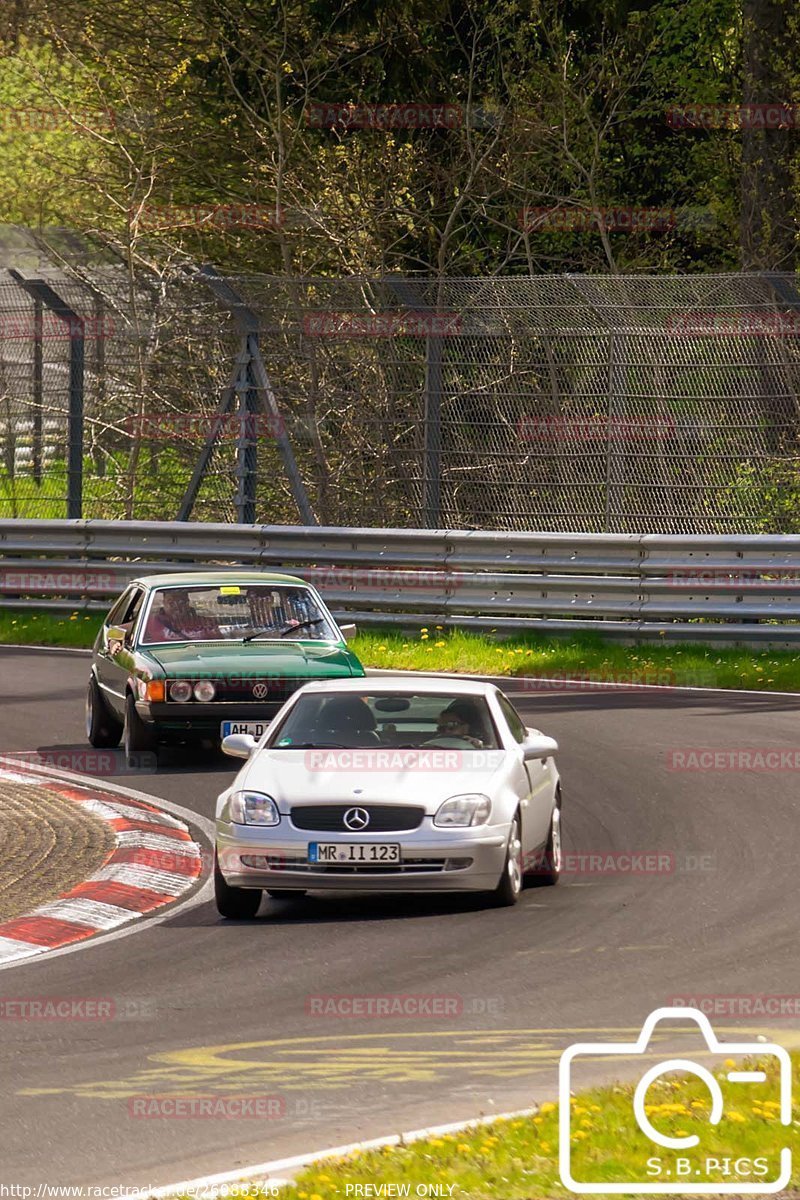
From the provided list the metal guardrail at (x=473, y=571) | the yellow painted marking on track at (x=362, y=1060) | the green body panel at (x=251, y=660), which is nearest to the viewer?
the yellow painted marking on track at (x=362, y=1060)

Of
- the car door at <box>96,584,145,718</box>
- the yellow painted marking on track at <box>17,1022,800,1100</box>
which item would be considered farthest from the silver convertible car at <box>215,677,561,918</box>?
the car door at <box>96,584,145,718</box>

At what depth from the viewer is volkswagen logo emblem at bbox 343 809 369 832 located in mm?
10680

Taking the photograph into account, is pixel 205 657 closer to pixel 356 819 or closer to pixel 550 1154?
pixel 356 819

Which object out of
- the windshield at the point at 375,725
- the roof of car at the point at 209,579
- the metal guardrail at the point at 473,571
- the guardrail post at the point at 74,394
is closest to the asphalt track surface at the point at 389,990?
the windshield at the point at 375,725

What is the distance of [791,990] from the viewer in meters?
8.70

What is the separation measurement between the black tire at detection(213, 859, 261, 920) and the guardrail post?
14.8 metres

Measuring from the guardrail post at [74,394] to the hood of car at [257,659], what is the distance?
959cm

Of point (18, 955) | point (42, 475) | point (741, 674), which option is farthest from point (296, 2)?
point (18, 955)

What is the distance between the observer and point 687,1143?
6.27 meters

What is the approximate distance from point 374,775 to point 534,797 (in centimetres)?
90

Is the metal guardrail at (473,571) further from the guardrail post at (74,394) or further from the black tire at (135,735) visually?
the black tire at (135,735)

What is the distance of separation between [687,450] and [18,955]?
515 inches

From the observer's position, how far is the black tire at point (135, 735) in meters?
15.4

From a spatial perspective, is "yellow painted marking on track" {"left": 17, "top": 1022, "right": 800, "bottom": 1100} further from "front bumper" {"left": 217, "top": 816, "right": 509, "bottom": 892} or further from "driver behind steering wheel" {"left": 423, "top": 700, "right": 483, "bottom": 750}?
"driver behind steering wheel" {"left": 423, "top": 700, "right": 483, "bottom": 750}
